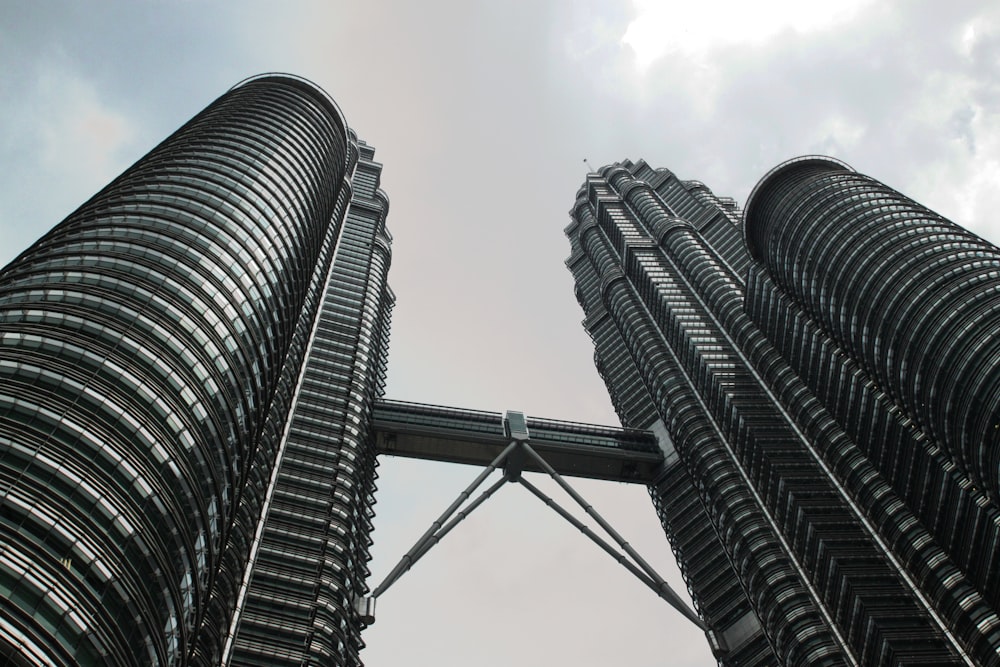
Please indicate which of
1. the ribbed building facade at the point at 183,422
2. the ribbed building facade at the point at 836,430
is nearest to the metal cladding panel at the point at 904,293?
the ribbed building facade at the point at 836,430

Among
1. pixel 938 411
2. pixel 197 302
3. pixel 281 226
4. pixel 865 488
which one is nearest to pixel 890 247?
pixel 938 411

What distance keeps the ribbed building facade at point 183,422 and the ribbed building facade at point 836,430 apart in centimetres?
3907

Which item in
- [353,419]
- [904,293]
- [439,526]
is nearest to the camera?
[904,293]

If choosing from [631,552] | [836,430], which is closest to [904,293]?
[836,430]

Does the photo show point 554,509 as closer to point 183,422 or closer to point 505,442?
point 505,442

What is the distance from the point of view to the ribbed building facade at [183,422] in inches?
1229

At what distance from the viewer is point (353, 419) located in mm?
92250

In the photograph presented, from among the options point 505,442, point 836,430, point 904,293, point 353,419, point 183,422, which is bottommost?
point 183,422

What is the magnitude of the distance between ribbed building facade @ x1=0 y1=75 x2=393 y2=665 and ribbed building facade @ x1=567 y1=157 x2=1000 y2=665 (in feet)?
128

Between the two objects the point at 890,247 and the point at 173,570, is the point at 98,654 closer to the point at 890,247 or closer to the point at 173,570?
the point at 173,570

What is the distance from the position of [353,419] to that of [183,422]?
52.7 metres

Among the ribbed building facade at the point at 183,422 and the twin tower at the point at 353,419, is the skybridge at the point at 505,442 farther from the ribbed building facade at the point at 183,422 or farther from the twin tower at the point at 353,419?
the ribbed building facade at the point at 183,422

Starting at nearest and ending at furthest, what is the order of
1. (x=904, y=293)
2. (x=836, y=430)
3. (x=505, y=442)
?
(x=904, y=293) → (x=836, y=430) → (x=505, y=442)

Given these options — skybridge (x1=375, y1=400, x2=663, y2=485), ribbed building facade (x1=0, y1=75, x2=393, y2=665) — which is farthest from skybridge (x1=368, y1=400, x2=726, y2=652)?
ribbed building facade (x1=0, y1=75, x2=393, y2=665)
